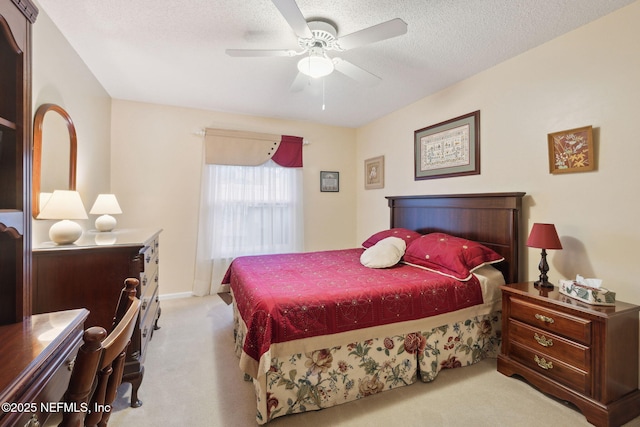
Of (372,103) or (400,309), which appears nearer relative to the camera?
(400,309)

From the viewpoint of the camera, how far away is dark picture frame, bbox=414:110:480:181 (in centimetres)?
280

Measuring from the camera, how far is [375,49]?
7.54 feet

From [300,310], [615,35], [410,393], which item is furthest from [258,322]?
[615,35]

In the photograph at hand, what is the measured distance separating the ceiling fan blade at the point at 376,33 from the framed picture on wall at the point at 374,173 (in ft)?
8.08

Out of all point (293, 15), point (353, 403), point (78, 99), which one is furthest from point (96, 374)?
point (78, 99)

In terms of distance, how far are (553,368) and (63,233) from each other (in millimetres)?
3166

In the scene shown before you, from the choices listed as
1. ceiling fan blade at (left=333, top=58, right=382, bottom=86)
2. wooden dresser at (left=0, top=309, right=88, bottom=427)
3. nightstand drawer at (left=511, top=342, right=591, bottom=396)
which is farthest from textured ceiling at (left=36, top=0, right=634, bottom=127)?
nightstand drawer at (left=511, top=342, right=591, bottom=396)

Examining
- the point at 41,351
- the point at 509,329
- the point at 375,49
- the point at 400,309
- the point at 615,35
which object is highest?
the point at 375,49

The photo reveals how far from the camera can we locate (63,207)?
1.69 m

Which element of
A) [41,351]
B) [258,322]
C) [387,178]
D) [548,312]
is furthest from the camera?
[387,178]

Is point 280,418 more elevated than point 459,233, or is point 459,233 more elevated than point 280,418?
point 459,233

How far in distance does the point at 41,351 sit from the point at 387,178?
3.79 m

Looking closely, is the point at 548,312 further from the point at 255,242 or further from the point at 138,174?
the point at 138,174

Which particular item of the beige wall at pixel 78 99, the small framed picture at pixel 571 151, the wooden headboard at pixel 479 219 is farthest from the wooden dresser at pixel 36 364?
the small framed picture at pixel 571 151
